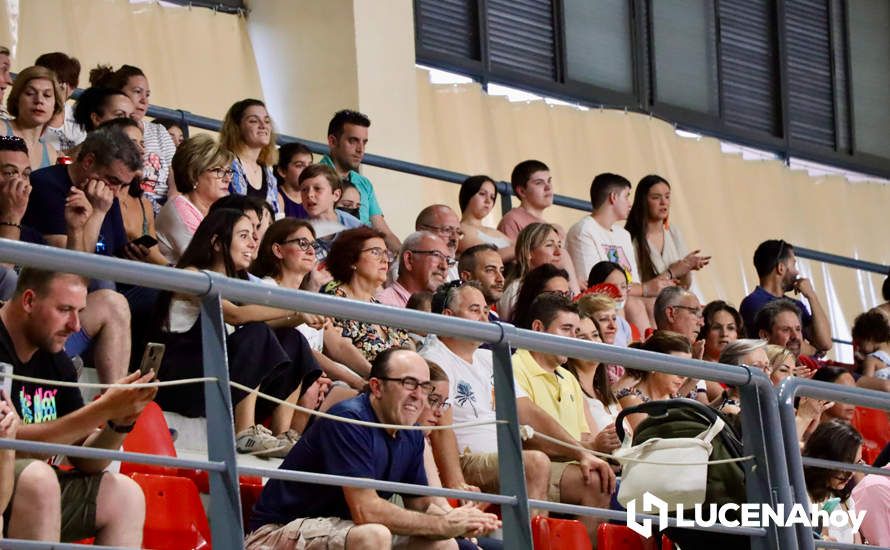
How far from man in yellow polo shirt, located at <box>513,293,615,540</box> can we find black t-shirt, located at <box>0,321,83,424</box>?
162 centimetres

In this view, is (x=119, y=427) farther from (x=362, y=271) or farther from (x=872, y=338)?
(x=872, y=338)

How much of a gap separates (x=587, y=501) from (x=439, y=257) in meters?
1.65

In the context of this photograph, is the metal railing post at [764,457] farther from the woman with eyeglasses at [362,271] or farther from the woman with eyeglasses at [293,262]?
the woman with eyeglasses at [362,271]

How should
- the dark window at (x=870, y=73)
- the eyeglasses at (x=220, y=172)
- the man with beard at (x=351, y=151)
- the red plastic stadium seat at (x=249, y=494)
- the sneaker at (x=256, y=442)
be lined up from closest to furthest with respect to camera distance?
the red plastic stadium seat at (x=249, y=494) → the sneaker at (x=256, y=442) → the eyeglasses at (x=220, y=172) → the man with beard at (x=351, y=151) → the dark window at (x=870, y=73)

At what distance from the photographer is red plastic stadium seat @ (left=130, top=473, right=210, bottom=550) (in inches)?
154

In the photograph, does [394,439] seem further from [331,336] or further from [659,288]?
[659,288]

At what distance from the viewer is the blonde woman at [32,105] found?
18.7ft

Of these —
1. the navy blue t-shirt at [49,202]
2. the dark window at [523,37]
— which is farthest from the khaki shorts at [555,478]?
the dark window at [523,37]

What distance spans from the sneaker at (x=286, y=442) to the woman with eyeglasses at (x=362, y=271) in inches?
37.2

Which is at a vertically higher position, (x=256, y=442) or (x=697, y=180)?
(x=697, y=180)

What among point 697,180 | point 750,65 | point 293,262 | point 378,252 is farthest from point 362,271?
point 750,65

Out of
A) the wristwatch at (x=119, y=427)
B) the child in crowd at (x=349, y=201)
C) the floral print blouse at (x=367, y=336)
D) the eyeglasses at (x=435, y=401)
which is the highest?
the child in crowd at (x=349, y=201)

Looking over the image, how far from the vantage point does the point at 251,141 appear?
21.3ft

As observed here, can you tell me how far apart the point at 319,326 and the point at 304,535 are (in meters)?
1.33
